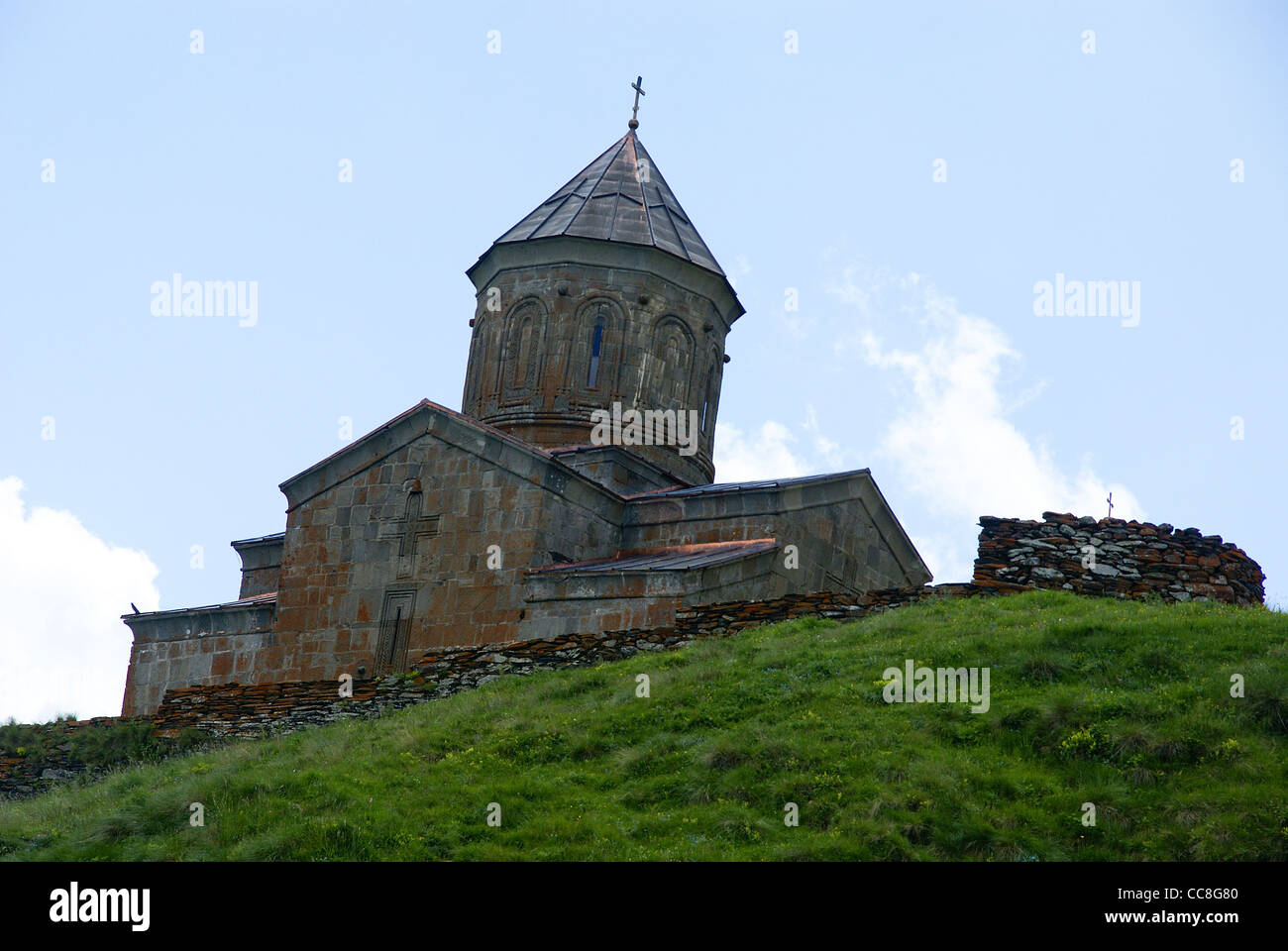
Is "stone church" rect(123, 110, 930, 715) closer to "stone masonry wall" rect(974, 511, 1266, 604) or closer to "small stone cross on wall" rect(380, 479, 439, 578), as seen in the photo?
"small stone cross on wall" rect(380, 479, 439, 578)

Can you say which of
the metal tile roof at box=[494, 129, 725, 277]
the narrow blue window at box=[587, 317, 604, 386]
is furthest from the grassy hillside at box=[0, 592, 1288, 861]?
the metal tile roof at box=[494, 129, 725, 277]

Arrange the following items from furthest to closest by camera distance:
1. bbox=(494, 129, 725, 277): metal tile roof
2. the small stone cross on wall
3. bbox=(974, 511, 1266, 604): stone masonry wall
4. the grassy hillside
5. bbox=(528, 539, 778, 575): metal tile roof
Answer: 1. bbox=(494, 129, 725, 277): metal tile roof
2. the small stone cross on wall
3. bbox=(528, 539, 778, 575): metal tile roof
4. bbox=(974, 511, 1266, 604): stone masonry wall
5. the grassy hillside

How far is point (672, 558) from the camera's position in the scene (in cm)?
1822

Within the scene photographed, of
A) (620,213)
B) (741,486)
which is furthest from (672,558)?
(620,213)

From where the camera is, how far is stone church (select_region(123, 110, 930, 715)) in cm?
1811

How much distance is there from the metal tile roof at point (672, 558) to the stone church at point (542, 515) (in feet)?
0.18

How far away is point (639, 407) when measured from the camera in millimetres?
21891

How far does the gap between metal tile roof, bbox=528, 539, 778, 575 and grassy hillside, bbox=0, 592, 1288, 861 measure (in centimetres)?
285

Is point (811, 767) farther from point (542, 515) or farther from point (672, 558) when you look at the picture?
point (542, 515)

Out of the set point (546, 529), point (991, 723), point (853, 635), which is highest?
point (546, 529)

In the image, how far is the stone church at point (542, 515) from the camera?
18.1 meters
